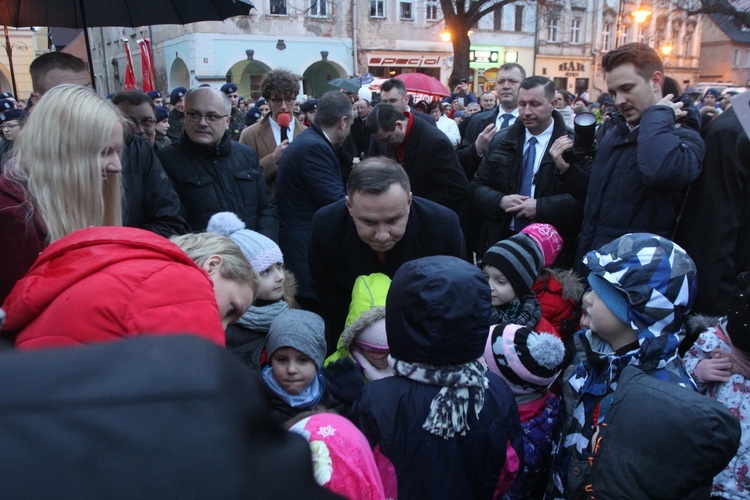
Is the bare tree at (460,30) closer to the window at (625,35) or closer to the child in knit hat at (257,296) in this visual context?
the child in knit hat at (257,296)

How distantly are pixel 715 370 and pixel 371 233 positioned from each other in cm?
157

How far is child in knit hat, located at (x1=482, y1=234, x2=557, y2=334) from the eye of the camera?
277 cm

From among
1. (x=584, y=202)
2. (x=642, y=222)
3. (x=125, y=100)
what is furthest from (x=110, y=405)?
(x=125, y=100)

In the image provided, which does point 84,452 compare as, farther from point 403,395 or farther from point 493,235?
point 493,235

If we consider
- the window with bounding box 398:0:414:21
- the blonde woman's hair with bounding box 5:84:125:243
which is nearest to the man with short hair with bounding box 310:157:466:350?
the blonde woman's hair with bounding box 5:84:125:243

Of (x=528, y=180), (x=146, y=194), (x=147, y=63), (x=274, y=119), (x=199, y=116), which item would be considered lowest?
(x=528, y=180)

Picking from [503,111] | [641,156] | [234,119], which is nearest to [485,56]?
[234,119]

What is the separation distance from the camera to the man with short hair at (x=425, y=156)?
4277 mm

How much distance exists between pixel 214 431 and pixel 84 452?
106 mm

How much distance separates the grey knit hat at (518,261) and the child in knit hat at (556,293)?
0.38ft

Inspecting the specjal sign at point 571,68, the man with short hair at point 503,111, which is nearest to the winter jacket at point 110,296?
the man with short hair at point 503,111

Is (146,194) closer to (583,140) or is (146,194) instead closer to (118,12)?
(118,12)

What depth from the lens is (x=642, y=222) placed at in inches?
118

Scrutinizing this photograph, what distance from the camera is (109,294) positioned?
1060mm
